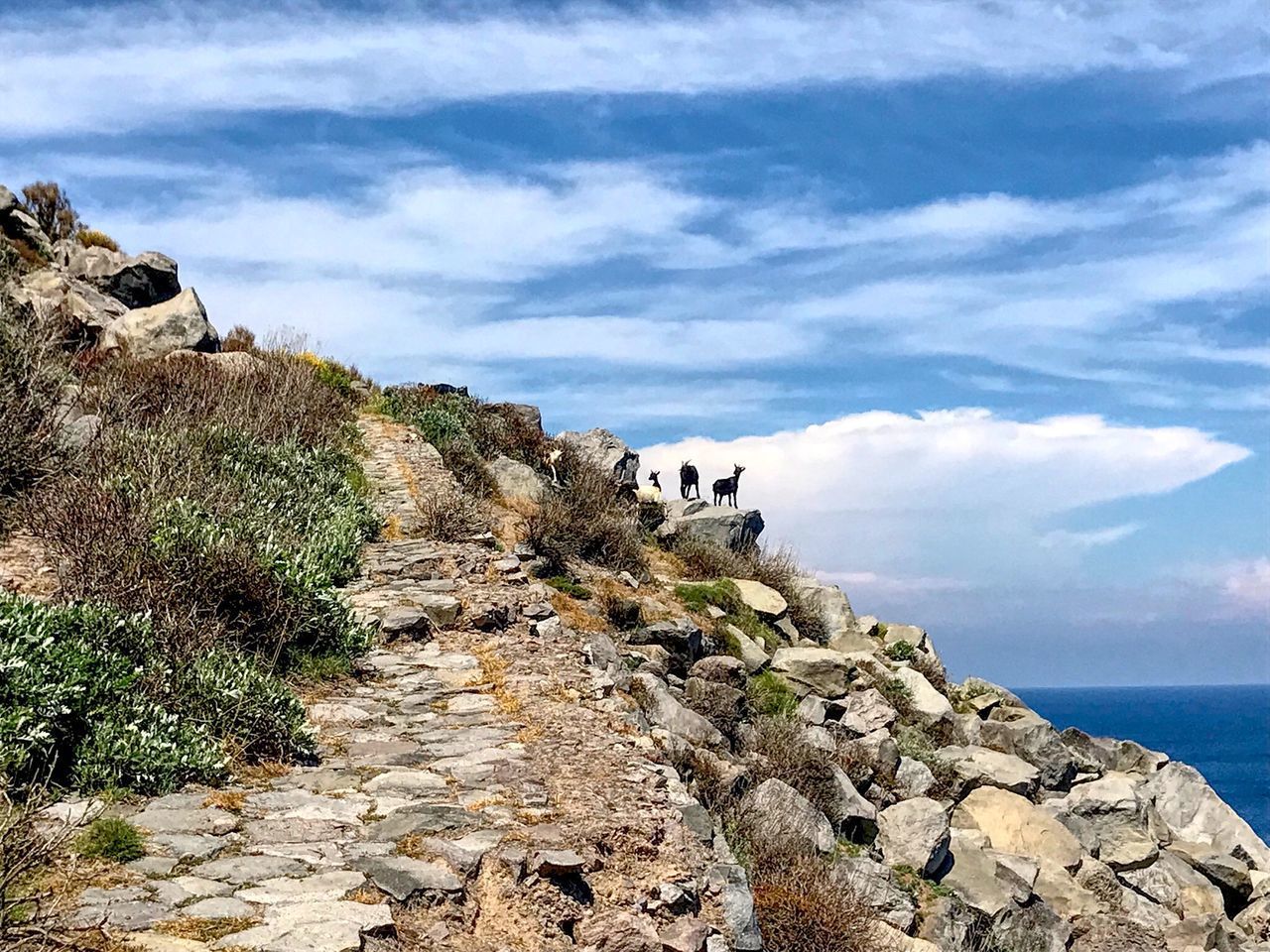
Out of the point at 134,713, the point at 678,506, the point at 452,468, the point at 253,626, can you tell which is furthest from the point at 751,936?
the point at 678,506

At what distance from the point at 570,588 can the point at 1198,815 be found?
33.7 ft

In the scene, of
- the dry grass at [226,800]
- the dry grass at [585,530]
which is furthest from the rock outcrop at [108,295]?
the dry grass at [226,800]

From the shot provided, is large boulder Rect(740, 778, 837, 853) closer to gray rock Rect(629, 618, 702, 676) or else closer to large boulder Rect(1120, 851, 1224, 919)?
gray rock Rect(629, 618, 702, 676)

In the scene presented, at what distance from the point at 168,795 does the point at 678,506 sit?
Result: 17.8 m

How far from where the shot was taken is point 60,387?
12445mm

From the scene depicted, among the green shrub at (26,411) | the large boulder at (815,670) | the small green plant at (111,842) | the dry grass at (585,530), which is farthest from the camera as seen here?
the dry grass at (585,530)

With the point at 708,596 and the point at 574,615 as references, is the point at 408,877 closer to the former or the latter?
the point at 574,615

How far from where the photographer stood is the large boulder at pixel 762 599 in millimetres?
17312

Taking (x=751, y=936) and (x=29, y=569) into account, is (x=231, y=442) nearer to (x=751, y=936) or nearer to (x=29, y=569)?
(x=29, y=569)

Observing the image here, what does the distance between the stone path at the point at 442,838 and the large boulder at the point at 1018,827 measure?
653cm

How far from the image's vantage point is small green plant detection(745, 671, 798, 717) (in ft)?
42.2

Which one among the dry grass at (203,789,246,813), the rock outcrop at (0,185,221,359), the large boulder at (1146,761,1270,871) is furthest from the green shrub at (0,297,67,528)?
the large boulder at (1146,761,1270,871)

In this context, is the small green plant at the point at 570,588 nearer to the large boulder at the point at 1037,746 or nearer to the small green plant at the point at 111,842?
the large boulder at the point at 1037,746

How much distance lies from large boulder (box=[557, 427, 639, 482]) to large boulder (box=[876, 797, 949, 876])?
13.8 metres
